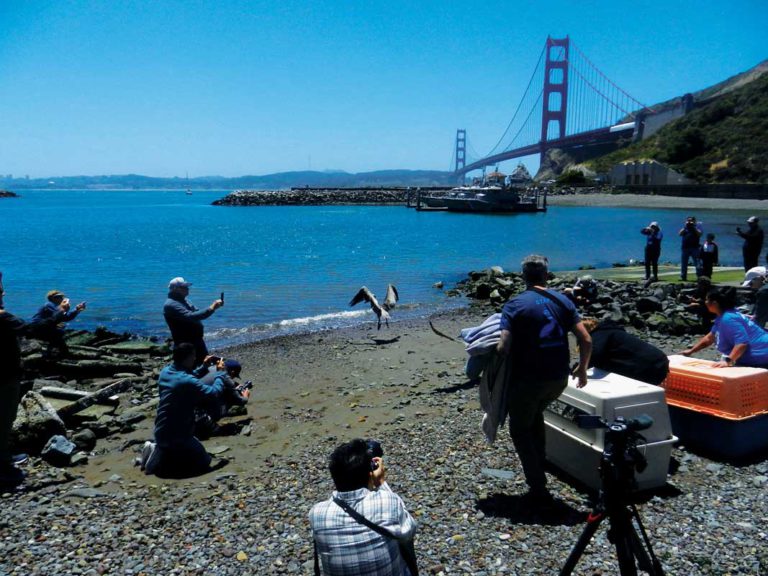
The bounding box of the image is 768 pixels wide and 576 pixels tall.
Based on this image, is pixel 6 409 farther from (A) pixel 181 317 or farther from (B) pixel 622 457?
(B) pixel 622 457

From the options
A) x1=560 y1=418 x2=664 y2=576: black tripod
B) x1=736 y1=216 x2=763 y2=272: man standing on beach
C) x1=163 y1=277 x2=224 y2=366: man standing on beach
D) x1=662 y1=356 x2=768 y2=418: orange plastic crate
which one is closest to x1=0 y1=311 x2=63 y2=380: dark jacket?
x1=163 y1=277 x2=224 y2=366: man standing on beach

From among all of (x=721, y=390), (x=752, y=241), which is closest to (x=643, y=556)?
(x=721, y=390)

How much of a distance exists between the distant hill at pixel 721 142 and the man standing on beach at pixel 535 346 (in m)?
93.3

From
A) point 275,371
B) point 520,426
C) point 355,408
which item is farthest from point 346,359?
point 520,426

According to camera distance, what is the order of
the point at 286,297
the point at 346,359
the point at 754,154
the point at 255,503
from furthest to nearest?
1. the point at 754,154
2. the point at 286,297
3. the point at 346,359
4. the point at 255,503

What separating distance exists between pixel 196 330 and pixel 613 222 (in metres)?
66.4

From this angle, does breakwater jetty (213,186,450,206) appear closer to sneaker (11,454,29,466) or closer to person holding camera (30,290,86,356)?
person holding camera (30,290,86,356)

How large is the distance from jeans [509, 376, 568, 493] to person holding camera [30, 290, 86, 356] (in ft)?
20.9

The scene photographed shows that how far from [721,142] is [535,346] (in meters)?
109

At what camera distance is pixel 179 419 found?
20.7 ft

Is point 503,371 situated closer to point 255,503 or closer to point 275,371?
point 255,503

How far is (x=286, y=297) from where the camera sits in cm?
2455

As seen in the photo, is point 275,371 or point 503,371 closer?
point 503,371

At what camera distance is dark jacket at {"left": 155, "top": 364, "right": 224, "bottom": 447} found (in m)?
6.18
